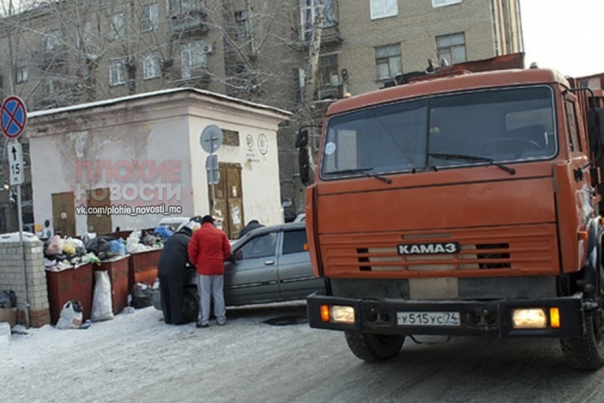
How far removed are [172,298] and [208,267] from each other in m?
0.84

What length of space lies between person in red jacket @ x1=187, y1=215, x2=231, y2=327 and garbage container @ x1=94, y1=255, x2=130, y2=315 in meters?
1.93

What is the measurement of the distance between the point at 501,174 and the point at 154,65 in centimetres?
3267

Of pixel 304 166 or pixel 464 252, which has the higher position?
pixel 304 166

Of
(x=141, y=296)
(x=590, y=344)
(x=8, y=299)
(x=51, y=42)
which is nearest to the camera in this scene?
(x=590, y=344)

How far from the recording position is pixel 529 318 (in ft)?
14.9

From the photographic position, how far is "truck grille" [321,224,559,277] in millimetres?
4535

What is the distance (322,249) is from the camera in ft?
17.8

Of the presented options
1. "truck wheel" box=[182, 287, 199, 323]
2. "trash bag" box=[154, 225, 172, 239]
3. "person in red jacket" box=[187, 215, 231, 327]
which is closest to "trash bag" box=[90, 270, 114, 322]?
"truck wheel" box=[182, 287, 199, 323]

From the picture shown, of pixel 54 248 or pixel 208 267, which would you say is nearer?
pixel 208 267

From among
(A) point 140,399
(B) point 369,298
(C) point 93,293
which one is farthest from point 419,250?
(C) point 93,293

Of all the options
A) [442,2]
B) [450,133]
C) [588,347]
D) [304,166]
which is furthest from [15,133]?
[442,2]

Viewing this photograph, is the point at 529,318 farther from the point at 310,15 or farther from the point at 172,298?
the point at 310,15

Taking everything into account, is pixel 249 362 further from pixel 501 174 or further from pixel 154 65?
pixel 154 65

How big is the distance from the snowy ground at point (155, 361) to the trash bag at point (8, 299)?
0.47m
